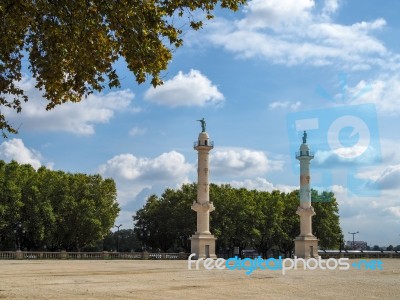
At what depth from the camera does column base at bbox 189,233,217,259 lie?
57.4m

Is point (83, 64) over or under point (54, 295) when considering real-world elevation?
over

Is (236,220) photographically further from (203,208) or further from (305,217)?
(203,208)

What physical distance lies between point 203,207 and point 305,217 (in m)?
14.0

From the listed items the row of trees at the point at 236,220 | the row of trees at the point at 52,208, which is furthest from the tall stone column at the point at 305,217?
the row of trees at the point at 52,208

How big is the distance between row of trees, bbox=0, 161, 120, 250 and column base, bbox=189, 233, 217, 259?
12.9 m

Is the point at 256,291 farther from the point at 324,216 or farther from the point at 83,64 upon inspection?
the point at 324,216

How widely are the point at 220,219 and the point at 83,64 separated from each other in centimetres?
6086

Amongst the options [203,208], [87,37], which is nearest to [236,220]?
[203,208]

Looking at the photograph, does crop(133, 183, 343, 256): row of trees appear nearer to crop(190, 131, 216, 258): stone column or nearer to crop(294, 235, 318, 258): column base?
crop(294, 235, 318, 258): column base

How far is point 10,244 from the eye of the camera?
6328cm

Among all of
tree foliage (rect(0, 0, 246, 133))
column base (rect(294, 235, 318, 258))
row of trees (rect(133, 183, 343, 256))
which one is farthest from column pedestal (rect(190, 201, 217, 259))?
tree foliage (rect(0, 0, 246, 133))

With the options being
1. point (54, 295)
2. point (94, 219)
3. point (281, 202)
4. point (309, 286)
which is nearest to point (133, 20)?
point (54, 295)

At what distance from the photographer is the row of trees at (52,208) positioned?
60594 mm

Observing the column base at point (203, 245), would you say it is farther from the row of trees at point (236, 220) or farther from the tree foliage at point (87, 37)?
the tree foliage at point (87, 37)
